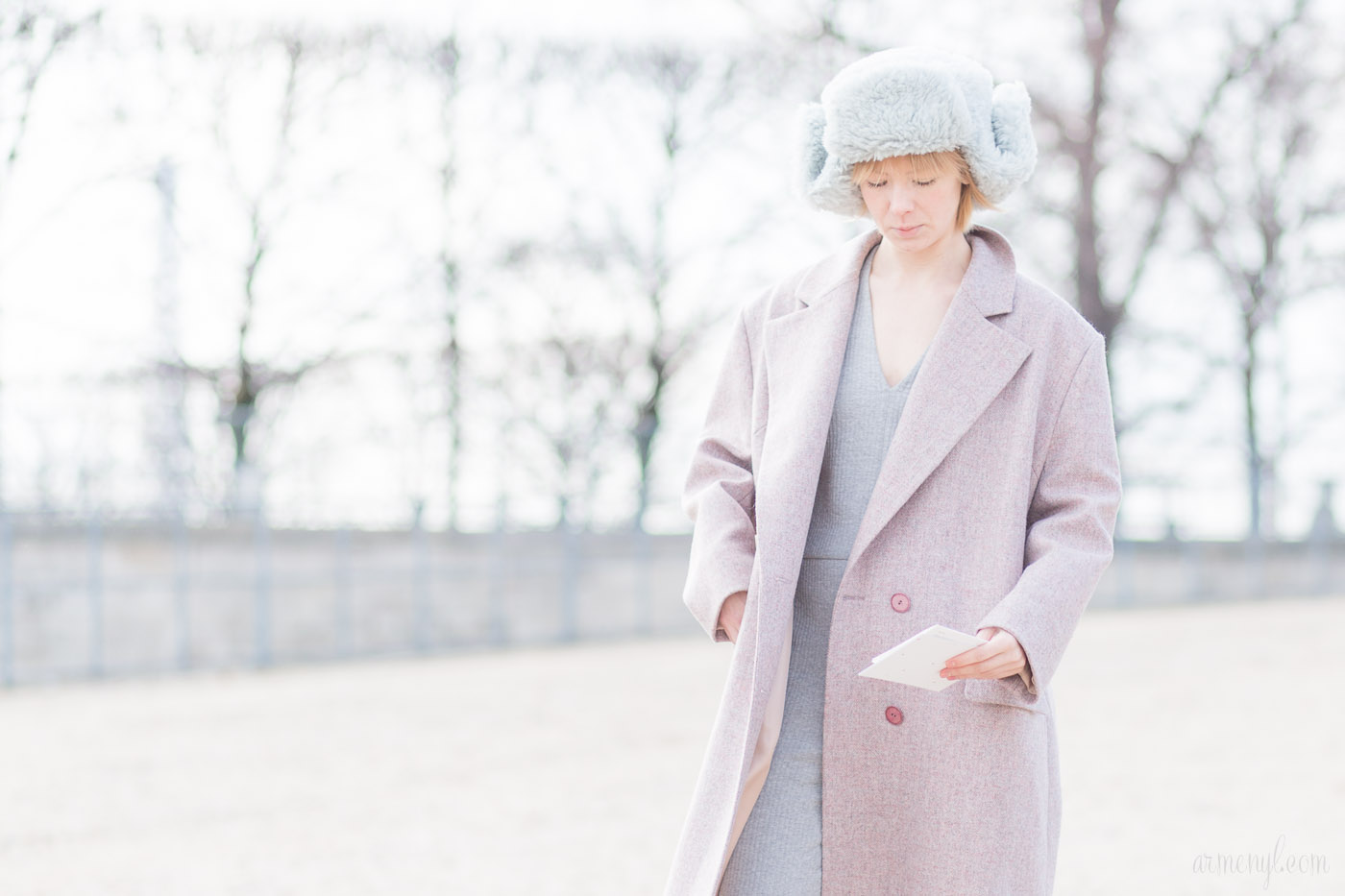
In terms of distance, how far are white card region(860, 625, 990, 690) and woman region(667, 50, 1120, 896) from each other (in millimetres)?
102

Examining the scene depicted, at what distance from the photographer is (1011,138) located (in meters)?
2.33

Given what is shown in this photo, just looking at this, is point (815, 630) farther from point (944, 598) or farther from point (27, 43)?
point (27, 43)

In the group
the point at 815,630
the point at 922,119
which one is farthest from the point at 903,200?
the point at 815,630

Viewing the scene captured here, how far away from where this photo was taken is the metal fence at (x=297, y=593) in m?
12.2

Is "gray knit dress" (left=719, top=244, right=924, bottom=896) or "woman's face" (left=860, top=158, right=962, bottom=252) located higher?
"woman's face" (left=860, top=158, right=962, bottom=252)

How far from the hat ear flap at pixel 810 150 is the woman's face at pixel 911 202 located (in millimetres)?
114

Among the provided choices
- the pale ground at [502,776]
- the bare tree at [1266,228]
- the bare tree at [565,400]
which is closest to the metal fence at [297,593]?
the pale ground at [502,776]

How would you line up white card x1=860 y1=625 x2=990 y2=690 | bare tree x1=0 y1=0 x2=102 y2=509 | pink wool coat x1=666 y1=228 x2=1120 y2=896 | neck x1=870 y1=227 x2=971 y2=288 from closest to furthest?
white card x1=860 y1=625 x2=990 y2=690, pink wool coat x1=666 y1=228 x2=1120 y2=896, neck x1=870 y1=227 x2=971 y2=288, bare tree x1=0 y1=0 x2=102 y2=509

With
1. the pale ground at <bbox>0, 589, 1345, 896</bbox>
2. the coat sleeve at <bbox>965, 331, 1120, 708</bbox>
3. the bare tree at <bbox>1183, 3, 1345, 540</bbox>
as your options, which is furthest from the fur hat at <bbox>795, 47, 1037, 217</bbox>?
the bare tree at <bbox>1183, 3, 1345, 540</bbox>

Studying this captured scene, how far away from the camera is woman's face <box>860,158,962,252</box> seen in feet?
7.58

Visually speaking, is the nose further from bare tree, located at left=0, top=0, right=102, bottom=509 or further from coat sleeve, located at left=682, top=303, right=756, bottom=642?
bare tree, located at left=0, top=0, right=102, bottom=509

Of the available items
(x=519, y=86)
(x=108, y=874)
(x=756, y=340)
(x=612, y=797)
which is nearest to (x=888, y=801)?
(x=756, y=340)

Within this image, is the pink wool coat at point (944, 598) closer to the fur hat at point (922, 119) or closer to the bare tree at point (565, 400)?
the fur hat at point (922, 119)

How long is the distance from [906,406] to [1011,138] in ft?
1.45
